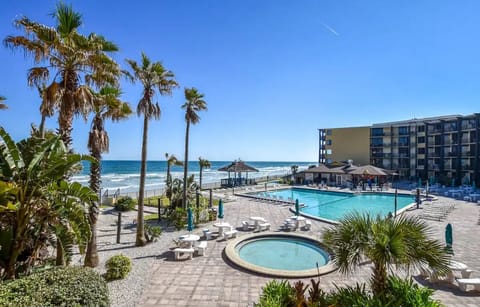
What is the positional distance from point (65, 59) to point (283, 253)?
10.9 meters

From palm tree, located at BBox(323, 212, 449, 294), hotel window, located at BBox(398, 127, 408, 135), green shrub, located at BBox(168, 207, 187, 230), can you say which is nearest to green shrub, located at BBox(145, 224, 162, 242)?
green shrub, located at BBox(168, 207, 187, 230)

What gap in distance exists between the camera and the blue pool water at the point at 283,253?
10.5m

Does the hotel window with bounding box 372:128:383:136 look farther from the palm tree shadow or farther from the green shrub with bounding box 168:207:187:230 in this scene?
the palm tree shadow

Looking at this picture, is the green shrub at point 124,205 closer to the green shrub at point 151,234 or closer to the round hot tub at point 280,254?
the green shrub at point 151,234

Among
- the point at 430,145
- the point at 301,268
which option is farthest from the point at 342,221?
the point at 430,145

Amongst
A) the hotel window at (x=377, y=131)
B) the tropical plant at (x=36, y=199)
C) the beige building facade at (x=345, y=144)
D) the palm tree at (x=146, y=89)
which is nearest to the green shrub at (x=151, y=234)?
the palm tree at (x=146, y=89)

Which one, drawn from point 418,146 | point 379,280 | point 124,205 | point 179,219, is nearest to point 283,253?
point 179,219

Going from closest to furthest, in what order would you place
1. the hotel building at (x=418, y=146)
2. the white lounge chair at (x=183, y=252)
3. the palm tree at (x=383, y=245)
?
the palm tree at (x=383, y=245) < the white lounge chair at (x=183, y=252) < the hotel building at (x=418, y=146)

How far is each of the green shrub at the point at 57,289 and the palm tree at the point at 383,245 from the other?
5161 millimetres

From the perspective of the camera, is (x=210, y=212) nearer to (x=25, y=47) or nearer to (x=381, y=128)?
(x=25, y=47)

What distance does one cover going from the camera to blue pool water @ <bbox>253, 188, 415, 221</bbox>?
901 inches

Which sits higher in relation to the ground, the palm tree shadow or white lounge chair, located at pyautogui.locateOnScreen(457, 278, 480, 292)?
white lounge chair, located at pyautogui.locateOnScreen(457, 278, 480, 292)

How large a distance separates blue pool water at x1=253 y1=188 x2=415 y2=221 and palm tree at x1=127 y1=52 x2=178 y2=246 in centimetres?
1385

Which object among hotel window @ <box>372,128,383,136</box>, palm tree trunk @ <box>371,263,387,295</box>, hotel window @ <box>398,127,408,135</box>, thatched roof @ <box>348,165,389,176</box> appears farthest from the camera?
hotel window @ <box>372,128,383,136</box>
